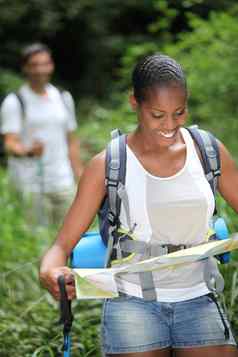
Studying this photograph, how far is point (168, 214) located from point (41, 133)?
160 inches

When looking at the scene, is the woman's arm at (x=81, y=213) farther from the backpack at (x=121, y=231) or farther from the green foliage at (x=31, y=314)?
the green foliage at (x=31, y=314)

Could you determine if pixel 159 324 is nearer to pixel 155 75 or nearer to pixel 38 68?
pixel 155 75

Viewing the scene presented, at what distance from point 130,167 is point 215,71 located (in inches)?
189

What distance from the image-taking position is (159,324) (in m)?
3.24

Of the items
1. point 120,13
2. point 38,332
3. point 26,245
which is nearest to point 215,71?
point 26,245

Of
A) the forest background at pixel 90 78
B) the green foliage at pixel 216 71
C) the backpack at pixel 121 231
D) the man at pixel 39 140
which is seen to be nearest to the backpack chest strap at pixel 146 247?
the backpack at pixel 121 231

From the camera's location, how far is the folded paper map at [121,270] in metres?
3.12

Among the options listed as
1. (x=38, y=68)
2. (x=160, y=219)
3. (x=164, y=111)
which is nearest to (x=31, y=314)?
(x=160, y=219)

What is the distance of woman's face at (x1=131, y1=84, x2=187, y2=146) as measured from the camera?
3.20 m

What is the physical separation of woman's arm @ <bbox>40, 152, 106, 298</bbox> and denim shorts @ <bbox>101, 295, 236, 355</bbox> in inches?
10.5

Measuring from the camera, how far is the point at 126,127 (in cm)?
959

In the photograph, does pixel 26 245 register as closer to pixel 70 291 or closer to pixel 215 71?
pixel 215 71

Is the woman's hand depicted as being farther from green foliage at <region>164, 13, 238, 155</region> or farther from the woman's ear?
green foliage at <region>164, 13, 238, 155</region>

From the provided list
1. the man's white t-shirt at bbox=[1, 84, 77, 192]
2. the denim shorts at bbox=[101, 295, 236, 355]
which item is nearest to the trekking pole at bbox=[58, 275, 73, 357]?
the denim shorts at bbox=[101, 295, 236, 355]
